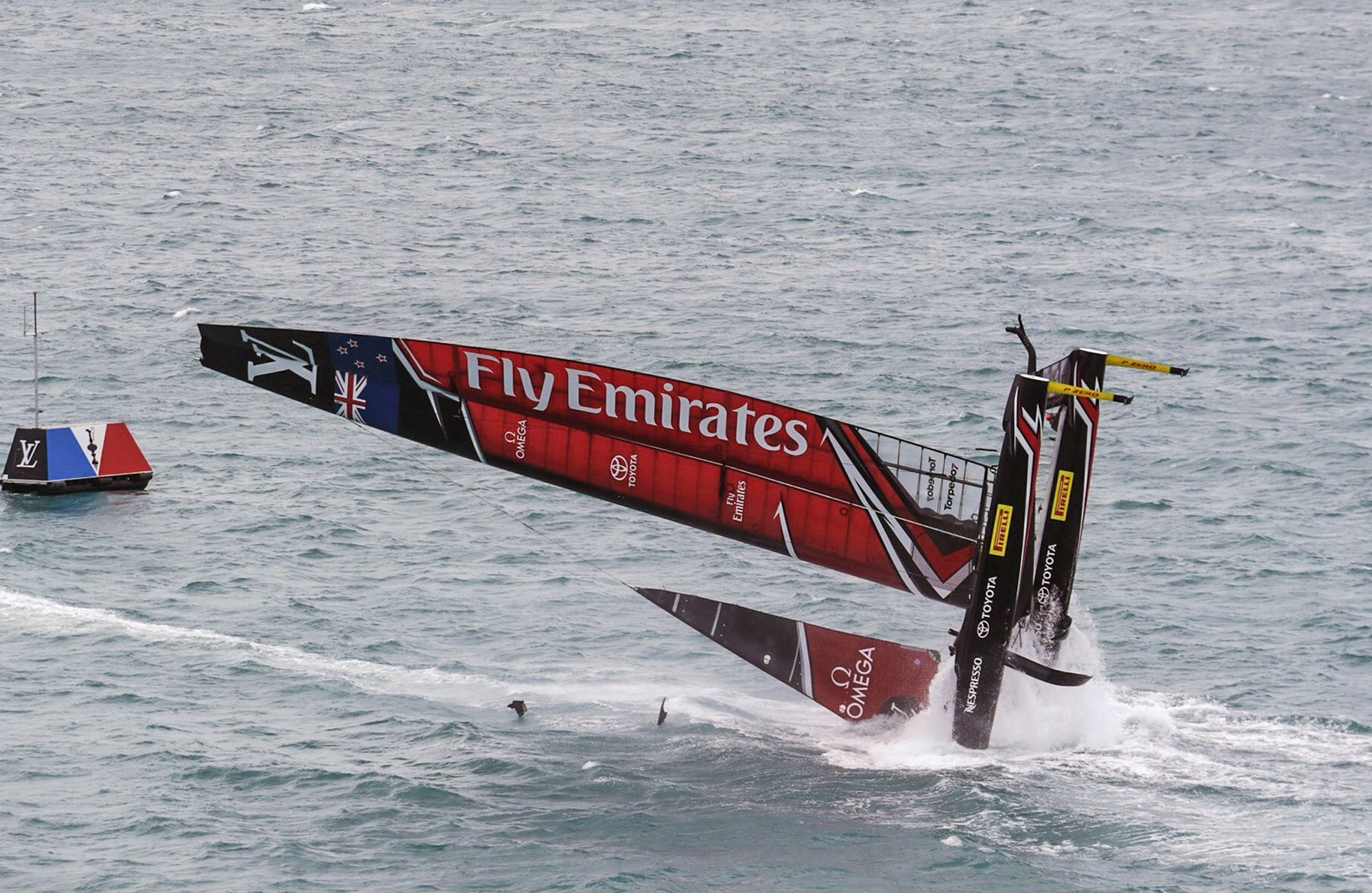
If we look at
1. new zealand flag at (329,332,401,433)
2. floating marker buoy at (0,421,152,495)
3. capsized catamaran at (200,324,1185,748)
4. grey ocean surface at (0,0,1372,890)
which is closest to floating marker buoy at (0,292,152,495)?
floating marker buoy at (0,421,152,495)

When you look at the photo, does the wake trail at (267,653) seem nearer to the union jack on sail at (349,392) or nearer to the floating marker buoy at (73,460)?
the union jack on sail at (349,392)

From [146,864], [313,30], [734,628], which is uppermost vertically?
[313,30]

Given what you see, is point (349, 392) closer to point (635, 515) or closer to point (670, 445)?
point (670, 445)

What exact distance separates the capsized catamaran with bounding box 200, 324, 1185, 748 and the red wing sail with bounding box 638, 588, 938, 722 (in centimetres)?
172

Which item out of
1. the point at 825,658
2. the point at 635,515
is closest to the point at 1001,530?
the point at 825,658

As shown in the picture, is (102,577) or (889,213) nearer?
(102,577)

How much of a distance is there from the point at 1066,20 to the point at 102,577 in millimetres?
144115

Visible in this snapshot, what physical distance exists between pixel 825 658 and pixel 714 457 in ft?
18.1

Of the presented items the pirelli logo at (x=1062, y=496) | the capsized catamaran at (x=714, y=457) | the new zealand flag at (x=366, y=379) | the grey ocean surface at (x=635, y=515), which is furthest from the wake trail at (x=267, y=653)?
the pirelli logo at (x=1062, y=496)

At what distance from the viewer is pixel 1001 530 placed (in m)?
36.8

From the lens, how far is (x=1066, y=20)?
176 meters

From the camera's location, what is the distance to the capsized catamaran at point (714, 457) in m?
37.6

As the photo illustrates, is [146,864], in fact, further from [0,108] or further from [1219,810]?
[0,108]

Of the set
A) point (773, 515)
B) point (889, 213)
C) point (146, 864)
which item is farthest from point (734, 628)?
point (889, 213)
